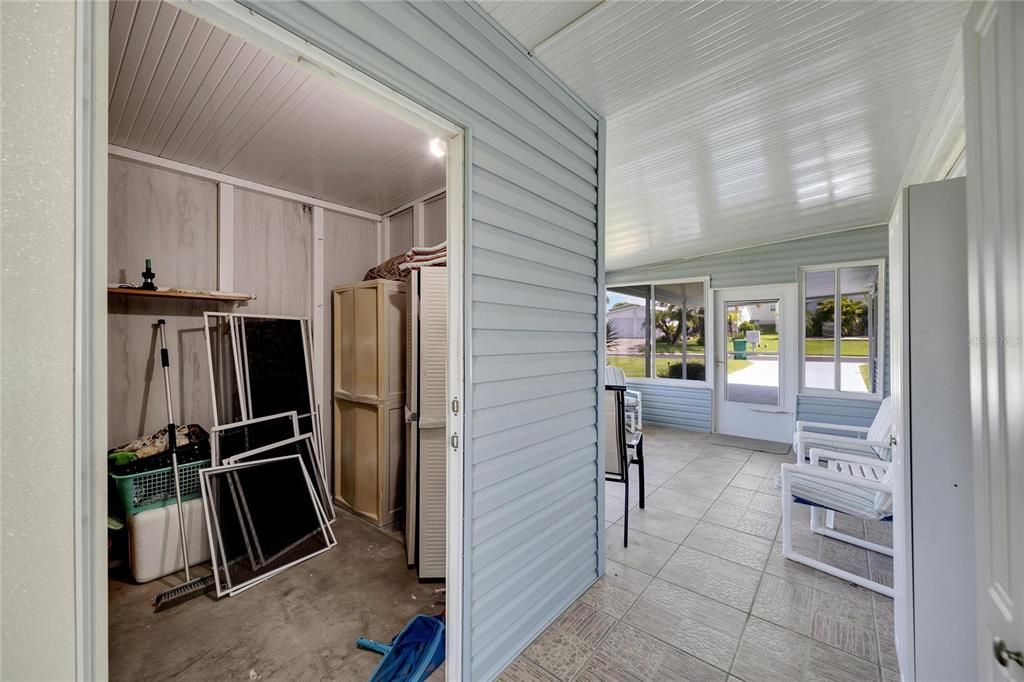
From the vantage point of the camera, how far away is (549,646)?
1.72 metres

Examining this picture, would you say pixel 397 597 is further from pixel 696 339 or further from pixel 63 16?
pixel 696 339

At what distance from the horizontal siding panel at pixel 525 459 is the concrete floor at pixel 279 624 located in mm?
995

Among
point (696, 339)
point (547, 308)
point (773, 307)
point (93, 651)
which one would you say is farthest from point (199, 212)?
point (773, 307)

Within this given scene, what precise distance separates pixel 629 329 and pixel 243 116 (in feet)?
18.1

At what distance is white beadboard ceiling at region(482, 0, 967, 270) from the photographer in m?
1.49

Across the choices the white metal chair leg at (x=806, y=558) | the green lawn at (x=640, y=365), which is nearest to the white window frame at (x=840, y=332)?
the green lawn at (x=640, y=365)

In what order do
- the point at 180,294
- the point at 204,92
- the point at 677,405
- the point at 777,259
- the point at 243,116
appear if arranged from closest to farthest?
the point at 204,92 → the point at 243,116 → the point at 180,294 → the point at 777,259 → the point at 677,405

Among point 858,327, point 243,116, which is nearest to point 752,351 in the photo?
point 858,327

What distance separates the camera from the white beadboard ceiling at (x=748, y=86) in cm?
149

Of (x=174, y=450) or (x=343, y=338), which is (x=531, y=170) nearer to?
(x=343, y=338)

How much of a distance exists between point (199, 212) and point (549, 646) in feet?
11.4

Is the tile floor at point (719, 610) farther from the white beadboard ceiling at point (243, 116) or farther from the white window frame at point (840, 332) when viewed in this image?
the white beadboard ceiling at point (243, 116)

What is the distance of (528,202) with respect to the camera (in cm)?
171

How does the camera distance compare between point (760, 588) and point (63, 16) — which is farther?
point (760, 588)
